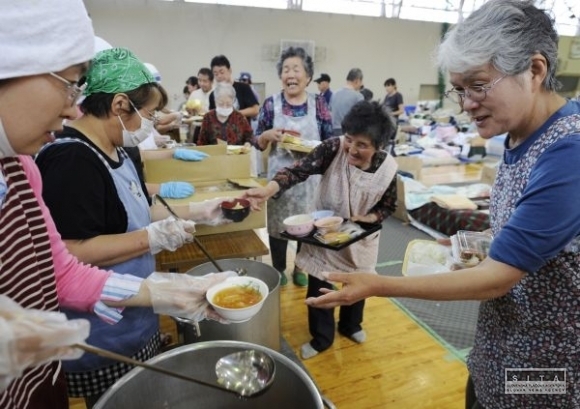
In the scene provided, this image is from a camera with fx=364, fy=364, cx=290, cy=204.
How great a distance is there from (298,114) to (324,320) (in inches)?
55.5

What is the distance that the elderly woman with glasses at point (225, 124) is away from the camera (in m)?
3.19

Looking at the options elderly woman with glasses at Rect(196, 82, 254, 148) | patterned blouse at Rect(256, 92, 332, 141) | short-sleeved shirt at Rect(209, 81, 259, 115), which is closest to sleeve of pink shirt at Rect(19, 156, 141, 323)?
patterned blouse at Rect(256, 92, 332, 141)

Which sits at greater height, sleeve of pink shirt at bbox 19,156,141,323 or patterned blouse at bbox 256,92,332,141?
patterned blouse at bbox 256,92,332,141

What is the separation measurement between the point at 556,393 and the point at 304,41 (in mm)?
9737

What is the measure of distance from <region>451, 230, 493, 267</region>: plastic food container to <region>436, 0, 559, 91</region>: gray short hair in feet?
1.66

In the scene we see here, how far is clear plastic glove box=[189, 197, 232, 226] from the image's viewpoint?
1.58 m

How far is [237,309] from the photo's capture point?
934 millimetres

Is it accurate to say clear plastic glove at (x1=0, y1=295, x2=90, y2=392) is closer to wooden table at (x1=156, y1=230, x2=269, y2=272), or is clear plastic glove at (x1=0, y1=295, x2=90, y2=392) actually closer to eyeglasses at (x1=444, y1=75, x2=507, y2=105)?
eyeglasses at (x1=444, y1=75, x2=507, y2=105)

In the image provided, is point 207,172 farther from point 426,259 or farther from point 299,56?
point 426,259

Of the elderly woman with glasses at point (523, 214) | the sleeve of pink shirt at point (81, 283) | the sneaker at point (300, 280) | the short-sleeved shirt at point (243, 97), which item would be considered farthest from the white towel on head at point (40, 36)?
the short-sleeved shirt at point (243, 97)

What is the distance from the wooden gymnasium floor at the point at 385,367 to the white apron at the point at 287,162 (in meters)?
0.71

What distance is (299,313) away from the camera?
256cm

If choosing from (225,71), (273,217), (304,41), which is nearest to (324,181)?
(273,217)

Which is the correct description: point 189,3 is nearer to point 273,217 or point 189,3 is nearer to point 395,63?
point 395,63
